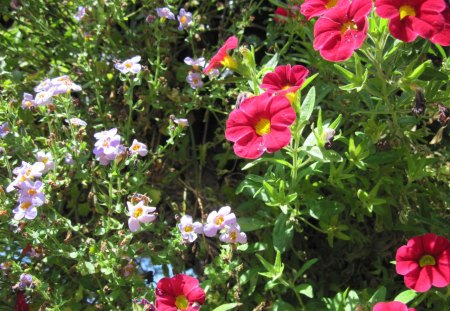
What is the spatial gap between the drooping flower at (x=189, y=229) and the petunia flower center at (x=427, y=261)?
0.53m

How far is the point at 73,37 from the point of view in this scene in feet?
7.88

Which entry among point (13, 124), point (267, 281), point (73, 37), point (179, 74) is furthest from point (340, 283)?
point (73, 37)

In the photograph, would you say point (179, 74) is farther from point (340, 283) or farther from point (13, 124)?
point (340, 283)

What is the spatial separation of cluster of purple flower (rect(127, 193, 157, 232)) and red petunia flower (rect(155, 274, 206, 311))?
0.51 feet

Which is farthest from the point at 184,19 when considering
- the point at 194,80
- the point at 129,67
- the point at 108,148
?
the point at 108,148

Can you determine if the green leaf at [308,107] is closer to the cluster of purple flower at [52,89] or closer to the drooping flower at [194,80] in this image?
the drooping flower at [194,80]

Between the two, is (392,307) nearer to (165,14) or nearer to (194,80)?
(194,80)

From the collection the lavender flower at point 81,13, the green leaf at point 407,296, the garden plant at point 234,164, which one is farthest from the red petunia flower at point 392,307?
the lavender flower at point 81,13

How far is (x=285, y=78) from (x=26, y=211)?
2.24ft

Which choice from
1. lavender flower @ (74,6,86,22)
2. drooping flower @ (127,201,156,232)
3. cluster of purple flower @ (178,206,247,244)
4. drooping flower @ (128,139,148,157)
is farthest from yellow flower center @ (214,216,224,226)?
lavender flower @ (74,6,86,22)

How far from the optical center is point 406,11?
5.03 feet

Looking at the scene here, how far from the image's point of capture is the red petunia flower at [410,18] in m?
1.52

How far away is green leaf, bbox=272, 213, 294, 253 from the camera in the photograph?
181 cm

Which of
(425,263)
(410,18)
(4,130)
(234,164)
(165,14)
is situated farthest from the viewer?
(234,164)
